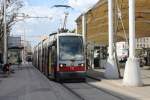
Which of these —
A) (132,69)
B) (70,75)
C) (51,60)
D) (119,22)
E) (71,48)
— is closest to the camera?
(132,69)

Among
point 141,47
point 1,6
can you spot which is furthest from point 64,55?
point 141,47

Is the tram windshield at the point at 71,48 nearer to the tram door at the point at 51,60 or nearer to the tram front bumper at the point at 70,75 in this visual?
the tram front bumper at the point at 70,75

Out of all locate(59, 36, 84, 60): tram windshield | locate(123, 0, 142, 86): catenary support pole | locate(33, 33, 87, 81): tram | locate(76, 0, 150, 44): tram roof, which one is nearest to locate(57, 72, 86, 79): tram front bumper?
locate(33, 33, 87, 81): tram

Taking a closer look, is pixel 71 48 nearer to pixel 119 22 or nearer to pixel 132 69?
pixel 132 69

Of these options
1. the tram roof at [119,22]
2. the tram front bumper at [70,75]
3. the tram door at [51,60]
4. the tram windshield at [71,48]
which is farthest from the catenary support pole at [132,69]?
the tram roof at [119,22]

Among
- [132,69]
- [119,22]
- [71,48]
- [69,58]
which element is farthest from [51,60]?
[119,22]

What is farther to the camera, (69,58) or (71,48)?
(71,48)

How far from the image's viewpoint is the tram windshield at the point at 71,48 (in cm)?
3544

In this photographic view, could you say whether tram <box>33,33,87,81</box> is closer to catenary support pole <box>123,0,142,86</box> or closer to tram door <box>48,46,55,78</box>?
tram door <box>48,46,55,78</box>

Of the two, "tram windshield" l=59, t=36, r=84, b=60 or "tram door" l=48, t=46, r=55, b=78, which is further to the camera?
"tram door" l=48, t=46, r=55, b=78

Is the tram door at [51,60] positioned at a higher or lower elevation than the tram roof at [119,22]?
lower

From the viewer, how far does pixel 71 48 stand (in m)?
35.7

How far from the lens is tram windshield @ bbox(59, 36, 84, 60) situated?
35438mm

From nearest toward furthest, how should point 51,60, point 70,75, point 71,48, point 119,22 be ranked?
point 70,75, point 71,48, point 51,60, point 119,22
